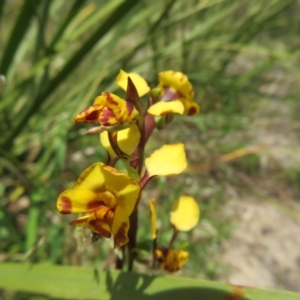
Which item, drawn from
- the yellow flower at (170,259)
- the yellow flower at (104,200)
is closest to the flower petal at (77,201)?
the yellow flower at (104,200)

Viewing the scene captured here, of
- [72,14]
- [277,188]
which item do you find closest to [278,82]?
[277,188]

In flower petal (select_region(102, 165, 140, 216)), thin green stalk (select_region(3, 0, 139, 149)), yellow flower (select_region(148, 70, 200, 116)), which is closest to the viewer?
flower petal (select_region(102, 165, 140, 216))

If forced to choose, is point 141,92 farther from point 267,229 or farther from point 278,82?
point 278,82

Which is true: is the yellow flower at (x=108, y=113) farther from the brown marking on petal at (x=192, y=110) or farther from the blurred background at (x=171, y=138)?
the blurred background at (x=171, y=138)

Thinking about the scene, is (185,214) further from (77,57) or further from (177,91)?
(77,57)

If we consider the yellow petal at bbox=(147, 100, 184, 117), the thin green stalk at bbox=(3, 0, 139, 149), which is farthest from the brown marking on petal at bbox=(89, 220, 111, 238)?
the thin green stalk at bbox=(3, 0, 139, 149)

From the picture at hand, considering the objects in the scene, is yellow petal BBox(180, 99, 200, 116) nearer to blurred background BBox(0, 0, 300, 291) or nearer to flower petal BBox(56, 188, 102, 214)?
flower petal BBox(56, 188, 102, 214)
